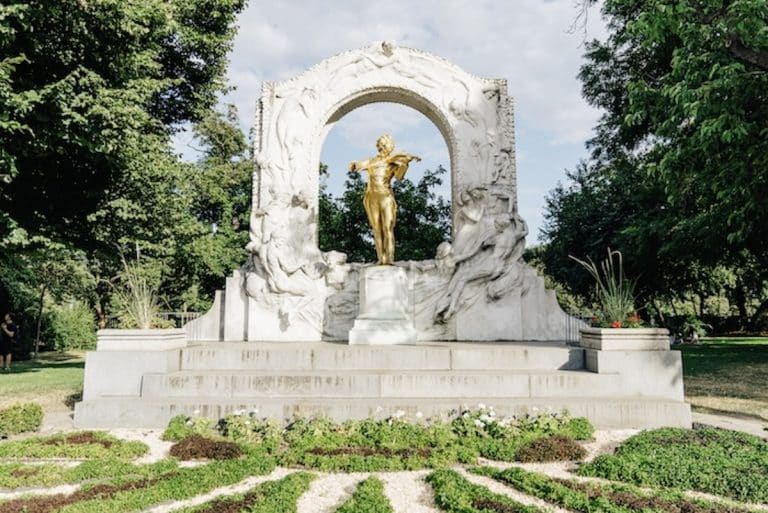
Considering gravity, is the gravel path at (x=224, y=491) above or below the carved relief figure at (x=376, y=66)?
below

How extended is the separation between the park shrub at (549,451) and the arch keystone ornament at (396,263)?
4536 mm

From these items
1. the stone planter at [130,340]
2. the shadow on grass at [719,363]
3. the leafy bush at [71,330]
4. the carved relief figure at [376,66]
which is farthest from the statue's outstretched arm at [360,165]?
the leafy bush at [71,330]

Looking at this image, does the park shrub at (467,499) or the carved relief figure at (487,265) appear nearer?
the park shrub at (467,499)

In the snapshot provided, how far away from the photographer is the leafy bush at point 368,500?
405 cm

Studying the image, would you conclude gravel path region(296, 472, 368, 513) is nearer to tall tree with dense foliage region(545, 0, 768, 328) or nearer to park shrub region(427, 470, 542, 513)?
park shrub region(427, 470, 542, 513)

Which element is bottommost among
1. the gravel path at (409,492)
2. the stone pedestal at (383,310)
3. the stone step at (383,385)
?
the gravel path at (409,492)

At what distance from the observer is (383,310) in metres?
10.0

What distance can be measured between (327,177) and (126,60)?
12385mm

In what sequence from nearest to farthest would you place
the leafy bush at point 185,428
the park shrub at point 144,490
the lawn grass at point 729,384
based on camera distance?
the park shrub at point 144,490 < the leafy bush at point 185,428 < the lawn grass at point 729,384

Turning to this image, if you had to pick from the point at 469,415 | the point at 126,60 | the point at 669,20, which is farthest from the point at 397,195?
the point at 469,415

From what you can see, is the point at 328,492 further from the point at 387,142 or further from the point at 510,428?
the point at 387,142

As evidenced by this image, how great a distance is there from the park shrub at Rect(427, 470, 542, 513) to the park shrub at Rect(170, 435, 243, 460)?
2.22 meters

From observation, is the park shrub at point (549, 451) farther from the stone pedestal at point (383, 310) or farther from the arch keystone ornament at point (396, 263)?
the arch keystone ornament at point (396, 263)

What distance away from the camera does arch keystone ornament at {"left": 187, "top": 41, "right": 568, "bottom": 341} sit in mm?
10672
